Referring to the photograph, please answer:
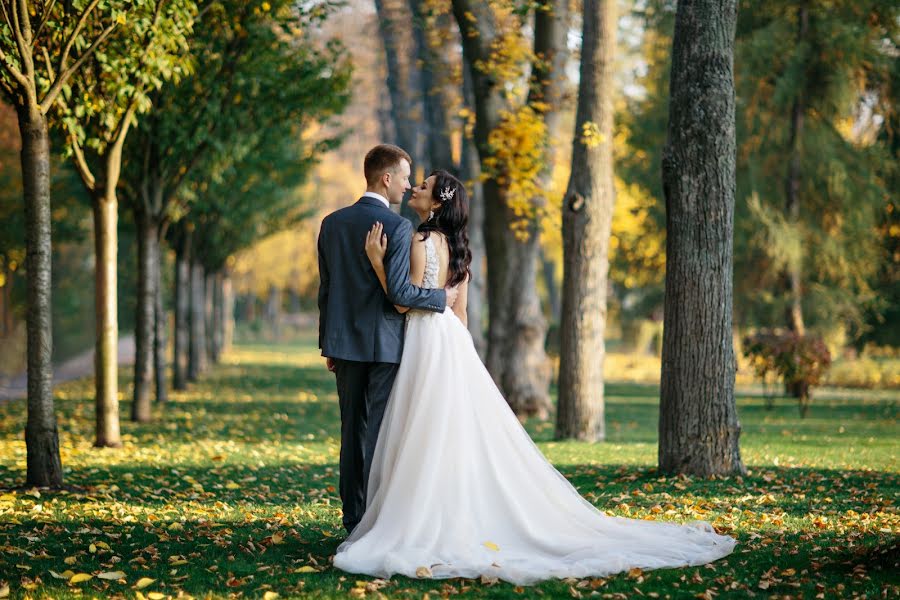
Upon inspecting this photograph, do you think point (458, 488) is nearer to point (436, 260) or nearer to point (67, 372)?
point (436, 260)

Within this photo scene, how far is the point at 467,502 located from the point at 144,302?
35.3ft

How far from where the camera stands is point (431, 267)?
6.57 m

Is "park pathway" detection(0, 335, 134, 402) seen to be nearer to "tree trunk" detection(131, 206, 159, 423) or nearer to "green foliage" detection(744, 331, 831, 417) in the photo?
"tree trunk" detection(131, 206, 159, 423)

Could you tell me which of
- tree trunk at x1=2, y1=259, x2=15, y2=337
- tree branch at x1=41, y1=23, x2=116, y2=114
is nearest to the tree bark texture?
tree branch at x1=41, y1=23, x2=116, y2=114

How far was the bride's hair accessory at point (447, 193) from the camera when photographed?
21.6ft

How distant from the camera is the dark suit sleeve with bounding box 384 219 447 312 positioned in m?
6.30

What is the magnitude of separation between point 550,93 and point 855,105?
11.7 metres

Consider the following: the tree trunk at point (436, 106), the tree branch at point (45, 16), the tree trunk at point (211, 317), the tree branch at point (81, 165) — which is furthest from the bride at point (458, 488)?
the tree trunk at point (211, 317)

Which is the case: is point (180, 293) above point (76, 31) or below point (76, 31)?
below

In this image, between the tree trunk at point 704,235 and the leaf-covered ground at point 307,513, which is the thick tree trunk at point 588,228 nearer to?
the leaf-covered ground at point 307,513

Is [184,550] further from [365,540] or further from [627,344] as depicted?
[627,344]

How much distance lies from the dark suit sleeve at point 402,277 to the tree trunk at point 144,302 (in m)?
10.3

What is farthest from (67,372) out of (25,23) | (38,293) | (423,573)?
(423,573)

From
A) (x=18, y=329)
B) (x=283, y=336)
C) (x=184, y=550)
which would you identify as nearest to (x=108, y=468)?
(x=184, y=550)
